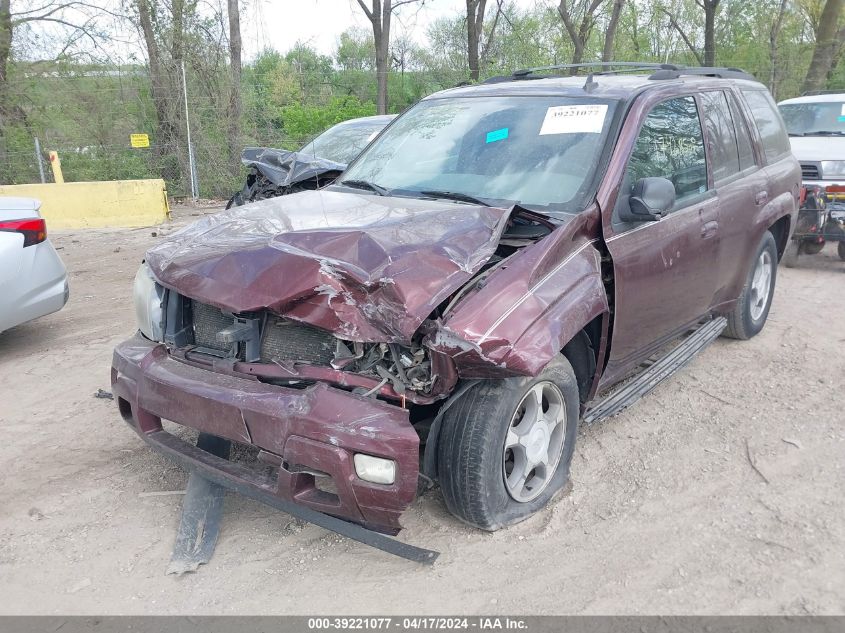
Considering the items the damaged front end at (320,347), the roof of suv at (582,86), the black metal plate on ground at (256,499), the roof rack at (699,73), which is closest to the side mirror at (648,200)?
the damaged front end at (320,347)

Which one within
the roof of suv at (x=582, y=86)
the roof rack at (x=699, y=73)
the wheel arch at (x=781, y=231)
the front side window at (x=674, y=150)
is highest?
the roof rack at (x=699, y=73)

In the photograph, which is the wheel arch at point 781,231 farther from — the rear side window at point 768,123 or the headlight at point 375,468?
the headlight at point 375,468

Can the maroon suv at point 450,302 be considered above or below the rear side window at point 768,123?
below

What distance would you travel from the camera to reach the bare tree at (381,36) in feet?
61.8

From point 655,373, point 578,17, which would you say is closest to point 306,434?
point 655,373

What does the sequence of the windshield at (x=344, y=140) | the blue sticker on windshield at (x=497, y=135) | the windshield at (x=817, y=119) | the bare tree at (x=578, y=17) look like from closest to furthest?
1. the blue sticker on windshield at (x=497, y=135)
2. the windshield at (x=344, y=140)
3. the windshield at (x=817, y=119)
4. the bare tree at (x=578, y=17)

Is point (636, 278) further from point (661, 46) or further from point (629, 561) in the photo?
point (661, 46)

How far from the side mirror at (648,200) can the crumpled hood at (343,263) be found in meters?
0.69

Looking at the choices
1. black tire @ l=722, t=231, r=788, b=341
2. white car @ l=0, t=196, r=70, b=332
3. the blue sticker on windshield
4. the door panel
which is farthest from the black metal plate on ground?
black tire @ l=722, t=231, r=788, b=341

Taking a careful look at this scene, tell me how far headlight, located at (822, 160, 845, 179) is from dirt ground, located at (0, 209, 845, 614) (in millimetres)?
4025

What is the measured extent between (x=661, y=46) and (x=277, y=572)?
108 feet

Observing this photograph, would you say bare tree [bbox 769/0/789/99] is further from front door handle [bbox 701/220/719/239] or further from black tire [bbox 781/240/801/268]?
front door handle [bbox 701/220/719/239]

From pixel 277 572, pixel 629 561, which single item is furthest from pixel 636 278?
pixel 277 572

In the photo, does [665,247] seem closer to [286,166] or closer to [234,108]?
[286,166]
